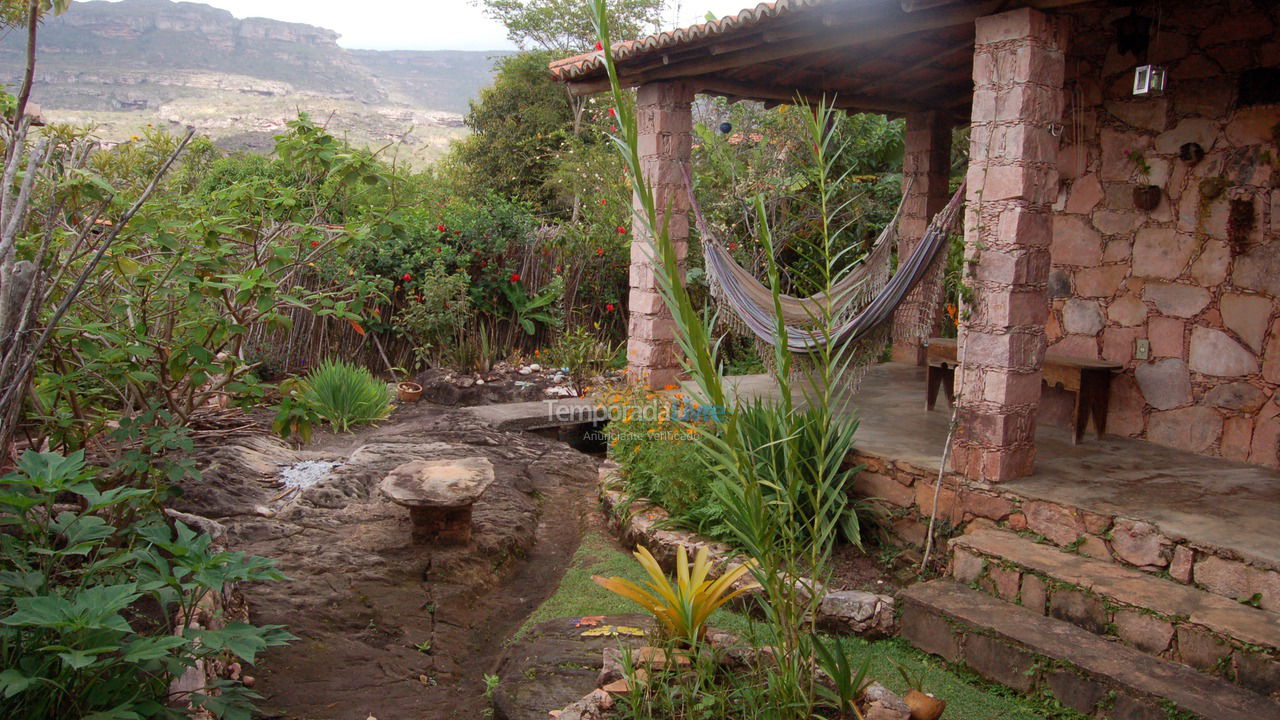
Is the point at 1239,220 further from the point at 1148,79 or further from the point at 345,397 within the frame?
the point at 345,397

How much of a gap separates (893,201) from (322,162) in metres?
→ 6.23

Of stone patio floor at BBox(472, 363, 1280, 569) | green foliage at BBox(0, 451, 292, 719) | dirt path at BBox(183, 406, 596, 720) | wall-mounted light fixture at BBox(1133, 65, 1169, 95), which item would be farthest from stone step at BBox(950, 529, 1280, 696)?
green foliage at BBox(0, 451, 292, 719)

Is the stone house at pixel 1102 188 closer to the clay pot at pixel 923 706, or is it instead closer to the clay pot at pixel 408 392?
the clay pot at pixel 923 706

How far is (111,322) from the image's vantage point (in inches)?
114

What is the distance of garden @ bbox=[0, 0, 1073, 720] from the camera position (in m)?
1.85

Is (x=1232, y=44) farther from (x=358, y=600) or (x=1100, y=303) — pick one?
(x=358, y=600)

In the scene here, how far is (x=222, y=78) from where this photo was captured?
30.9 metres

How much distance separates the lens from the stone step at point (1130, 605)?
2.58 metres

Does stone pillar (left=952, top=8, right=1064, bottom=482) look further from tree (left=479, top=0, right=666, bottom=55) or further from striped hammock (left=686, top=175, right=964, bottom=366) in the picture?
tree (left=479, top=0, right=666, bottom=55)

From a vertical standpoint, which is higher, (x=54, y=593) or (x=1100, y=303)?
(x=1100, y=303)

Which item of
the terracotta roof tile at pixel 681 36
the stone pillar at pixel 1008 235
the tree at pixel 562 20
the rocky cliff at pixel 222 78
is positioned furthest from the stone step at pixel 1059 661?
the rocky cliff at pixel 222 78

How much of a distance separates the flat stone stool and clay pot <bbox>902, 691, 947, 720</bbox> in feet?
7.43

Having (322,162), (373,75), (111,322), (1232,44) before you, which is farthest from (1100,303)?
(373,75)

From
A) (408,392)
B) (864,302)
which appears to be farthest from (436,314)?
(864,302)
